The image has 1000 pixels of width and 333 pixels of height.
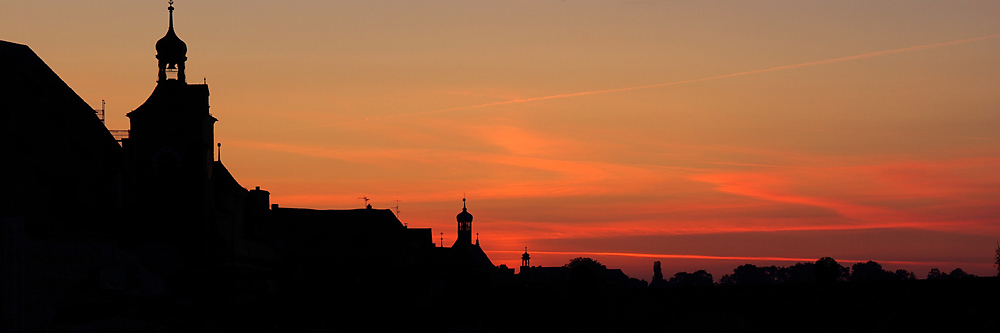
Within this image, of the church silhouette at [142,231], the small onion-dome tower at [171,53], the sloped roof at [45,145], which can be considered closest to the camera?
the church silhouette at [142,231]

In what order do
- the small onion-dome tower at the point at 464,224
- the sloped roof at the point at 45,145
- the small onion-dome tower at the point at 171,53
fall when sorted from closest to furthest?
the sloped roof at the point at 45,145, the small onion-dome tower at the point at 171,53, the small onion-dome tower at the point at 464,224

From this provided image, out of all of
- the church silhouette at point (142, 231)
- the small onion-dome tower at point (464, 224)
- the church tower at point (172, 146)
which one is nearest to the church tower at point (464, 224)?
the small onion-dome tower at point (464, 224)

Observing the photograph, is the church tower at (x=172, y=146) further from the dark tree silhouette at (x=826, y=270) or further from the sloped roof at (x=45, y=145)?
the dark tree silhouette at (x=826, y=270)

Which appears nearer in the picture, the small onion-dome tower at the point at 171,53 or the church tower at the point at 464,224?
the small onion-dome tower at the point at 171,53

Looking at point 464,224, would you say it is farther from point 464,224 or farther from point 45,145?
point 45,145

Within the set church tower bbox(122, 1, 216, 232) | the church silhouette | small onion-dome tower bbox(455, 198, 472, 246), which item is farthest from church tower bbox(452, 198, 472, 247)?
church tower bbox(122, 1, 216, 232)

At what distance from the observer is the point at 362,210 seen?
134 metres

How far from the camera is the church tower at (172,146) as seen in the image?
80562 mm

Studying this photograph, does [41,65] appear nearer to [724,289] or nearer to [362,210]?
[724,289]

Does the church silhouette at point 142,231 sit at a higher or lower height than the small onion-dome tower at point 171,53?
lower

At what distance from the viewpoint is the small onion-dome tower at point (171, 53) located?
80.5 m

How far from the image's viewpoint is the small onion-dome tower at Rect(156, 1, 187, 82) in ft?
264

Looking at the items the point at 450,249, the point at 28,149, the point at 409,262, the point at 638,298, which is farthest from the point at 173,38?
the point at 450,249

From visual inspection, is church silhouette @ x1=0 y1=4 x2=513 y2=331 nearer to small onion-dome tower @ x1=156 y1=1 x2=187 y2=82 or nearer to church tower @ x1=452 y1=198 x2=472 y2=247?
small onion-dome tower @ x1=156 y1=1 x2=187 y2=82
